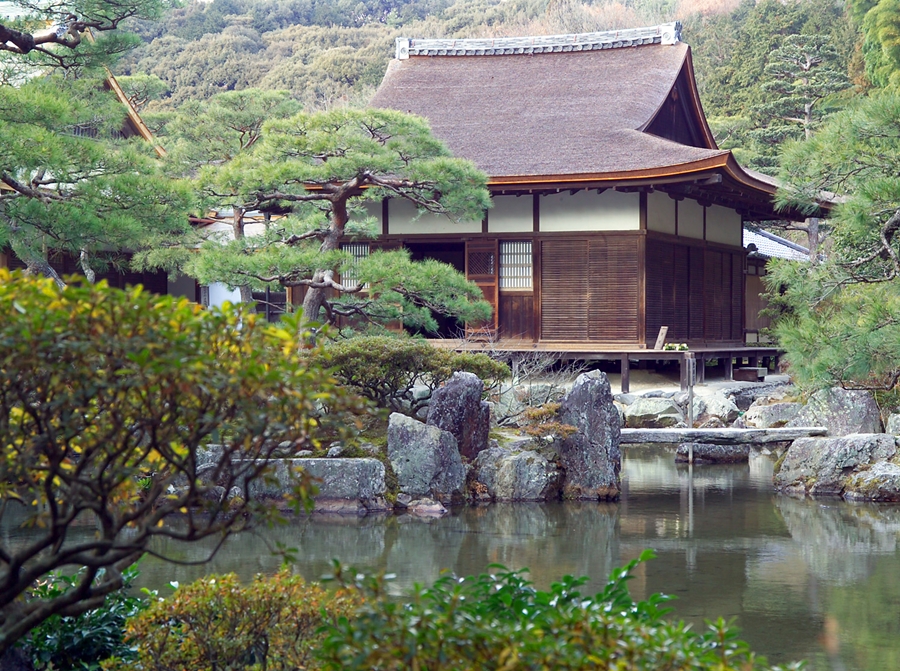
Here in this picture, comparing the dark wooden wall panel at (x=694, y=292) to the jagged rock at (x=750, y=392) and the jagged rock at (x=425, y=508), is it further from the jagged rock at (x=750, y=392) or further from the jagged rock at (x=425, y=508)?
the jagged rock at (x=425, y=508)

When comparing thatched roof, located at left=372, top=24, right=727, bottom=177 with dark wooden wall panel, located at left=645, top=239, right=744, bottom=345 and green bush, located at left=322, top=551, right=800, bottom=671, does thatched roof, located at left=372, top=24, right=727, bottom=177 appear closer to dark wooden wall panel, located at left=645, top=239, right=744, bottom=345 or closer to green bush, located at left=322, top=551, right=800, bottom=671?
dark wooden wall panel, located at left=645, top=239, right=744, bottom=345

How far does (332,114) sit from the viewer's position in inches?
507

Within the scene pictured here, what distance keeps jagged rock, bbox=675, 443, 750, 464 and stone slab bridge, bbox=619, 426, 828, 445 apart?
0.30 m

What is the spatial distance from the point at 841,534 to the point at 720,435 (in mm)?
4243

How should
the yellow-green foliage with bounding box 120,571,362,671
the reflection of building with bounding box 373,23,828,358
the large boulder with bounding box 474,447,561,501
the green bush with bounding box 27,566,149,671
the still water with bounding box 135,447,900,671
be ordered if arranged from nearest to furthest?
1. the yellow-green foliage with bounding box 120,571,362,671
2. the green bush with bounding box 27,566,149,671
3. the still water with bounding box 135,447,900,671
4. the large boulder with bounding box 474,447,561,501
5. the reflection of building with bounding box 373,23,828,358

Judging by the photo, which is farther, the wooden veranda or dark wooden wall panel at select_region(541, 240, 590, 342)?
dark wooden wall panel at select_region(541, 240, 590, 342)

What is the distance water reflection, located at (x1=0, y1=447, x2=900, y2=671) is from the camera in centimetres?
605

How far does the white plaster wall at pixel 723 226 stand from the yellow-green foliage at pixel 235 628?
55.3 ft

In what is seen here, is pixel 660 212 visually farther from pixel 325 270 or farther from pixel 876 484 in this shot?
pixel 876 484

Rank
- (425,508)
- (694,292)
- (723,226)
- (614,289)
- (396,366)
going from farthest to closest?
1. (723,226)
2. (694,292)
3. (614,289)
4. (396,366)
5. (425,508)

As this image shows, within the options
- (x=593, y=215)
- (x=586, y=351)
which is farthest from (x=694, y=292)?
(x=586, y=351)

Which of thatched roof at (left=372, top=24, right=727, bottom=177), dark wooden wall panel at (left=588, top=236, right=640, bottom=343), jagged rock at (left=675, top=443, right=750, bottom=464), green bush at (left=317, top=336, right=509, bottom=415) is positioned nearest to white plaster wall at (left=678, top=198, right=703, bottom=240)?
thatched roof at (left=372, top=24, right=727, bottom=177)

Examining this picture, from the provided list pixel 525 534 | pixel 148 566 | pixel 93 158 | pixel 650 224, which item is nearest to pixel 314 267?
pixel 93 158

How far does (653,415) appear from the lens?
591 inches
